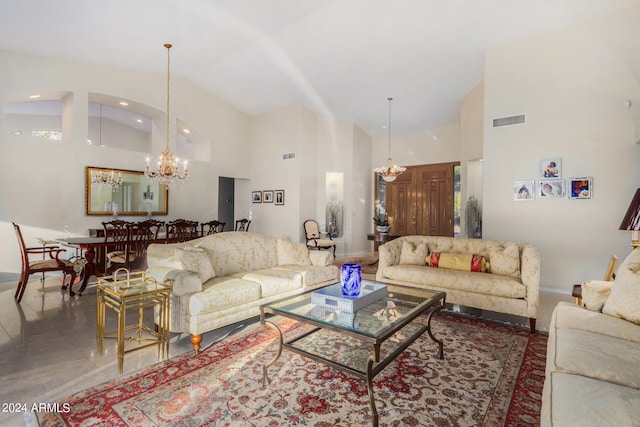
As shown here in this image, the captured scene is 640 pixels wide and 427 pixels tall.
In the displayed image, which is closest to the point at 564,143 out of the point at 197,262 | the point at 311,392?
the point at 311,392

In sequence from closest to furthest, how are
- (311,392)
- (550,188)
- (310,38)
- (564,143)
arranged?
1. (311,392)
2. (564,143)
3. (550,188)
4. (310,38)

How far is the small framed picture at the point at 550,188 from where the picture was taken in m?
4.73

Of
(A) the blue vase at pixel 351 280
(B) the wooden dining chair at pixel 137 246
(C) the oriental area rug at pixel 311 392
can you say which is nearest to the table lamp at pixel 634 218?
(C) the oriental area rug at pixel 311 392

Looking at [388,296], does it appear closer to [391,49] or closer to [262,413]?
Result: [262,413]

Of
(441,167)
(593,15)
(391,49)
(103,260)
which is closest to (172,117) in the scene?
(103,260)

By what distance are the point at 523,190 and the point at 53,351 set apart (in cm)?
610

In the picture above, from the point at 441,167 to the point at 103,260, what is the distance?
7.46 m

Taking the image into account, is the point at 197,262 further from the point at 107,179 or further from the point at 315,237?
the point at 315,237

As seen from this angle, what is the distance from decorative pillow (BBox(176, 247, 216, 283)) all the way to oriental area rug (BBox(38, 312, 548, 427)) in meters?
0.71

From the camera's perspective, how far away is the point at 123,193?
653 centimetres

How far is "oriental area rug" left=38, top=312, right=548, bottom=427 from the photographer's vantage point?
1750mm

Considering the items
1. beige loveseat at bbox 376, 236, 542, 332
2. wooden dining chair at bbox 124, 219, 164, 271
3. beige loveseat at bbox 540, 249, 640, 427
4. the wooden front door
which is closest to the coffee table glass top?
beige loveseat at bbox 540, 249, 640, 427

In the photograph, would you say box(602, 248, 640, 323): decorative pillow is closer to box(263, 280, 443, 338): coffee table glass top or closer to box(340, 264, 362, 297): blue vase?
box(263, 280, 443, 338): coffee table glass top

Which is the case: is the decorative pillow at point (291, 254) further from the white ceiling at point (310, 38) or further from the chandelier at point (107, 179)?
the chandelier at point (107, 179)
